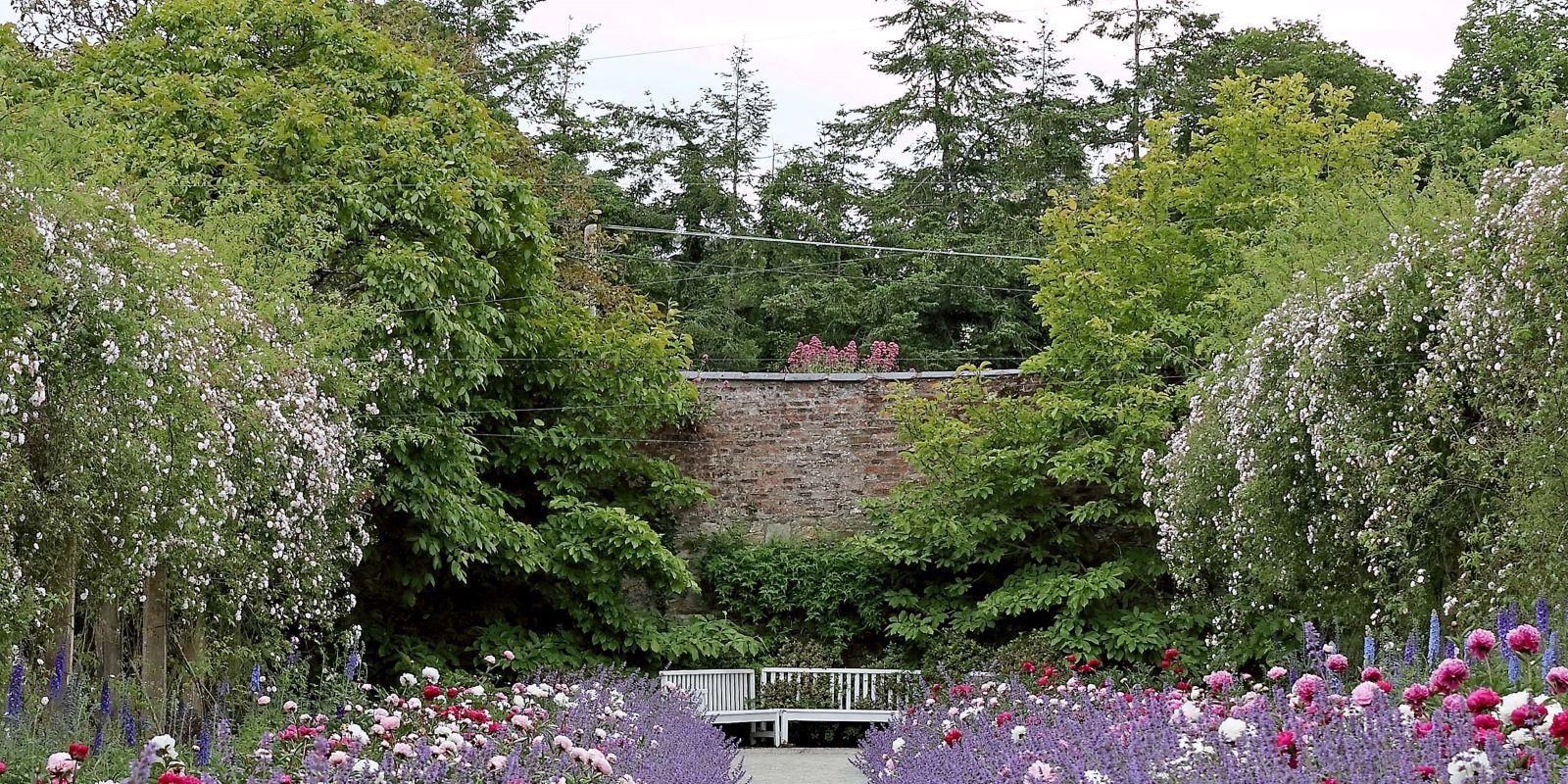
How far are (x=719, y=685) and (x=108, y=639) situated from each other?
20.6 feet

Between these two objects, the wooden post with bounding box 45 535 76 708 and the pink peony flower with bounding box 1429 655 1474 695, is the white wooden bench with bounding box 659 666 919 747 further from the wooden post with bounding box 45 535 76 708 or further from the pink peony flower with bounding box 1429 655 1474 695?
the pink peony flower with bounding box 1429 655 1474 695

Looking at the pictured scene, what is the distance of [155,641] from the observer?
846 cm

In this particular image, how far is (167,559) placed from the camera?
7133 mm

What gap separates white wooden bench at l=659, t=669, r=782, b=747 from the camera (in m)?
12.9

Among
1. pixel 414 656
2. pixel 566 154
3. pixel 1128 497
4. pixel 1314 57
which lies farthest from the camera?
pixel 566 154

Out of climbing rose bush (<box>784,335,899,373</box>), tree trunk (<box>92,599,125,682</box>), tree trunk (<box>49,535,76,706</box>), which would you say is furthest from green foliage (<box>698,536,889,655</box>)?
tree trunk (<box>49,535,76,706</box>)

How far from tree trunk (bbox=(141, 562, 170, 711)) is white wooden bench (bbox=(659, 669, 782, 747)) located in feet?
15.7

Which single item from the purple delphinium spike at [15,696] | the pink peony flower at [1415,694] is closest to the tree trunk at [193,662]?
the purple delphinium spike at [15,696]

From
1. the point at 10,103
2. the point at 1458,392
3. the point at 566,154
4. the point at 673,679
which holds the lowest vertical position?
the point at 673,679

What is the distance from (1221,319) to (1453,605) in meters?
6.48

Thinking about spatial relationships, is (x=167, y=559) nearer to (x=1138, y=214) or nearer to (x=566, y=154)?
(x=1138, y=214)

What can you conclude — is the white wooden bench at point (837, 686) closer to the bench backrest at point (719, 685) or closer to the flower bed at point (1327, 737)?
the bench backrest at point (719, 685)

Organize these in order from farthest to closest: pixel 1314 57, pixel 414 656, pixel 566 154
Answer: pixel 566 154 → pixel 1314 57 → pixel 414 656

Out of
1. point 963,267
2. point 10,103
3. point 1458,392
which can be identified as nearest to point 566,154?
point 963,267
